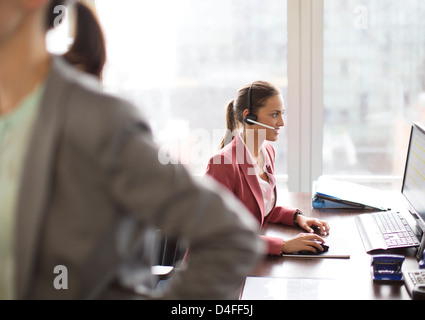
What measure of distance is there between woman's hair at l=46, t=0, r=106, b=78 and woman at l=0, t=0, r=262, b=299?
16 cm

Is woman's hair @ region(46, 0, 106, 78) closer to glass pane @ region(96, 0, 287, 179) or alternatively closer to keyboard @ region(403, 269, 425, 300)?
keyboard @ region(403, 269, 425, 300)

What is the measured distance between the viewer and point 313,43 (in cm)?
316

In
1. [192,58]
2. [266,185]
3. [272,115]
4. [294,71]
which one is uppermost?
[192,58]

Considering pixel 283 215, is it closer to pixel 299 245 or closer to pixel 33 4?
pixel 299 245

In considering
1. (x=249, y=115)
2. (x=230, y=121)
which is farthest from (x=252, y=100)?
(x=230, y=121)

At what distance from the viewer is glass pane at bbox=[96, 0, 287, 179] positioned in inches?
127

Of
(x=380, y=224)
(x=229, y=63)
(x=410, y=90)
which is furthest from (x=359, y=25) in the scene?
(x=380, y=224)

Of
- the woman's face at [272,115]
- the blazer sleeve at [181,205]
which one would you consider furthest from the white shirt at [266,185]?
the blazer sleeve at [181,205]

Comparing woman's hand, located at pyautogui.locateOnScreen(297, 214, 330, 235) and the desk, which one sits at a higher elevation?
woman's hand, located at pyautogui.locateOnScreen(297, 214, 330, 235)

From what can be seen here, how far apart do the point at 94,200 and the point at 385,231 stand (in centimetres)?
154

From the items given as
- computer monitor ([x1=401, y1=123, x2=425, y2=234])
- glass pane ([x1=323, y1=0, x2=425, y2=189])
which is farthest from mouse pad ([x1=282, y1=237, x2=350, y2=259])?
glass pane ([x1=323, y1=0, x2=425, y2=189])

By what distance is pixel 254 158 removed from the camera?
2469 mm

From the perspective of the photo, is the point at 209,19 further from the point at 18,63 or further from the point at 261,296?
the point at 18,63
